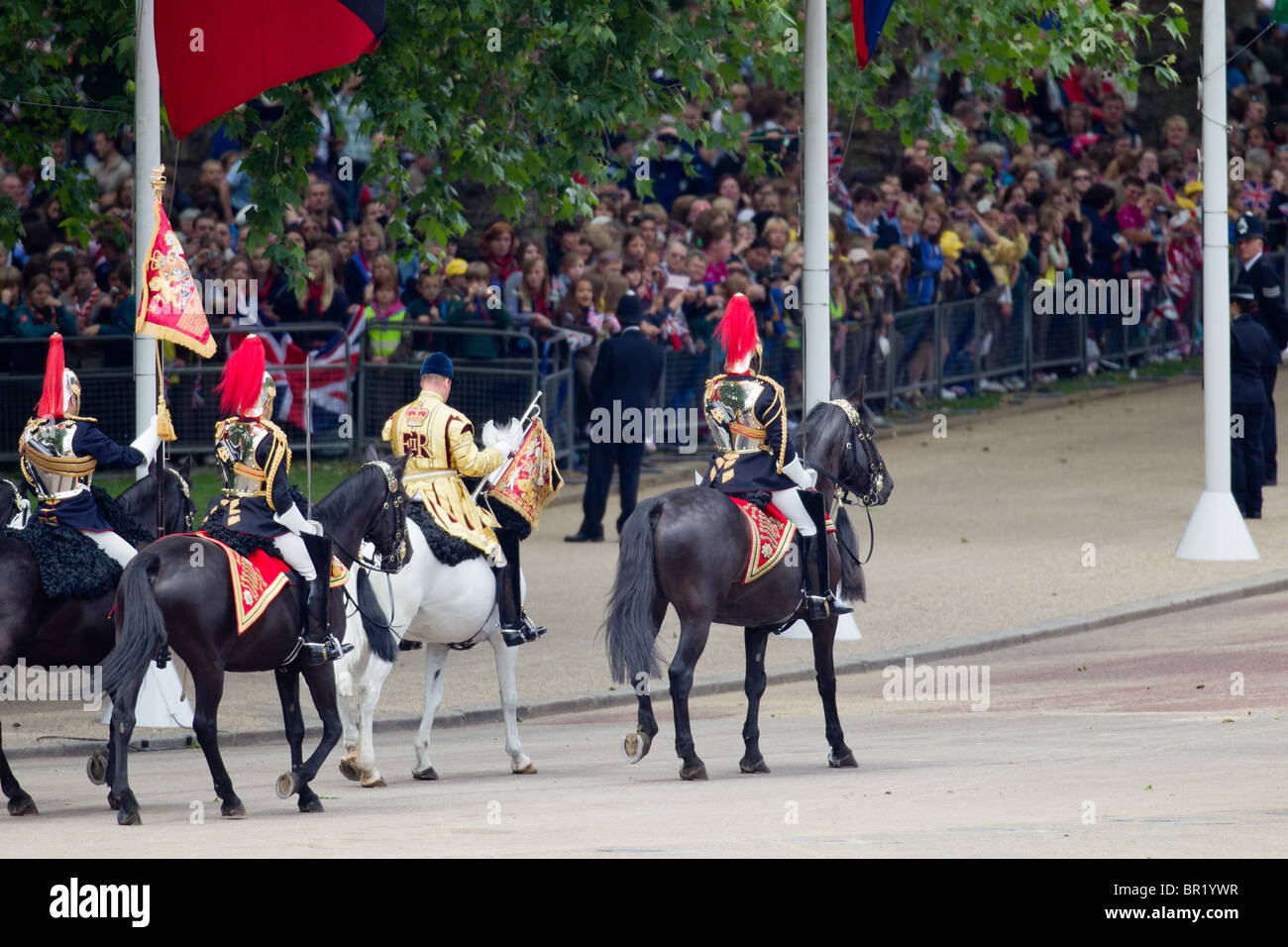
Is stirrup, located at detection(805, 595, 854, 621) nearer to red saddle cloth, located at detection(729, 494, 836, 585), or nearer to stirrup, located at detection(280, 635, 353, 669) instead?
red saddle cloth, located at detection(729, 494, 836, 585)

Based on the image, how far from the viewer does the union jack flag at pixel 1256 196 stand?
2788cm

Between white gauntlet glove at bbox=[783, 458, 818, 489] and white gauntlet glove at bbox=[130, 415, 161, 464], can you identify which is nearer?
white gauntlet glove at bbox=[130, 415, 161, 464]

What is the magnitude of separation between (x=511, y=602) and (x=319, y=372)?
9.83 metres

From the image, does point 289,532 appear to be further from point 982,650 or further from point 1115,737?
point 982,650

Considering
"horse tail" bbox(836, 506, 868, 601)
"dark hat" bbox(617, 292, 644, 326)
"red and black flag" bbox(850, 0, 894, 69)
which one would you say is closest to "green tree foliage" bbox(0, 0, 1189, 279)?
"red and black flag" bbox(850, 0, 894, 69)

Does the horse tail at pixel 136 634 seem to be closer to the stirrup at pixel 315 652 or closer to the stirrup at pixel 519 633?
the stirrup at pixel 315 652

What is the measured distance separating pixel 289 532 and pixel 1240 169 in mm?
18310

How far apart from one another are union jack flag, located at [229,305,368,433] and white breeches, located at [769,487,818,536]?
985 centimetres

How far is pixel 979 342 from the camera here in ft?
87.4

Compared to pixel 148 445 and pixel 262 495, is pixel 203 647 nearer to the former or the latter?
pixel 262 495

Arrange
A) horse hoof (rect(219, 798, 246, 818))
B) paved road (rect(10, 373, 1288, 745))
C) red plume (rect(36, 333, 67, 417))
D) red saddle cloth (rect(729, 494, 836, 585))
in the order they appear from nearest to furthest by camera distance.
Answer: horse hoof (rect(219, 798, 246, 818)), red plume (rect(36, 333, 67, 417)), red saddle cloth (rect(729, 494, 836, 585)), paved road (rect(10, 373, 1288, 745))

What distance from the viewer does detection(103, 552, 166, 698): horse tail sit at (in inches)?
428
